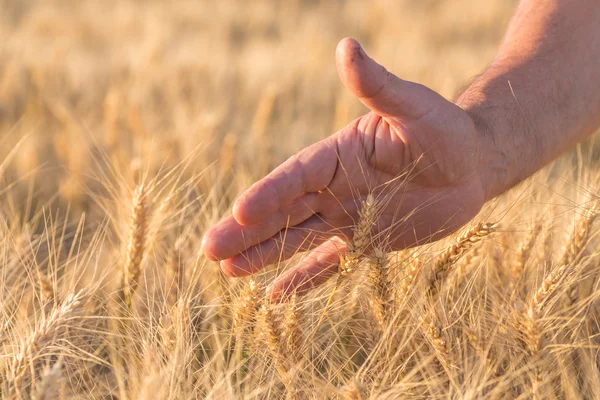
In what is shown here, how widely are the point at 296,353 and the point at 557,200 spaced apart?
1040mm

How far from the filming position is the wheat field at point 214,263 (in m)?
1.28

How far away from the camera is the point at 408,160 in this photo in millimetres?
1552

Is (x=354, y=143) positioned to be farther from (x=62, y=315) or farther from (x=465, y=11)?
(x=465, y=11)

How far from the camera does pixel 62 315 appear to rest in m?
1.24

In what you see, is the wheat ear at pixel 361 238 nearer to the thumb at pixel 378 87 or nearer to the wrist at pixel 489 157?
the thumb at pixel 378 87

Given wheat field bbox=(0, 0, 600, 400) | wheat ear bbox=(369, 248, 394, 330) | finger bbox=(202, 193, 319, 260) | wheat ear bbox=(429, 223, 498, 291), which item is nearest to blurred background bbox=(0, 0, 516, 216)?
wheat field bbox=(0, 0, 600, 400)

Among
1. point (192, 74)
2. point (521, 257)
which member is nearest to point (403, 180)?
point (521, 257)

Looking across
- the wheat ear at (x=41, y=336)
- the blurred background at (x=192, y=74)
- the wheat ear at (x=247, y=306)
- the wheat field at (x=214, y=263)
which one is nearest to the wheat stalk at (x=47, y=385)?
the wheat field at (x=214, y=263)

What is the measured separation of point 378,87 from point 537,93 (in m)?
0.60

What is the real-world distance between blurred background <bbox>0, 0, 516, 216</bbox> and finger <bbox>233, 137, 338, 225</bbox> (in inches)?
8.9

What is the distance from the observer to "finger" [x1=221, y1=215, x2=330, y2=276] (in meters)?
1.49

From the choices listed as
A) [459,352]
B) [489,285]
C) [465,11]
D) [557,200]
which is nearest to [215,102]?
[557,200]

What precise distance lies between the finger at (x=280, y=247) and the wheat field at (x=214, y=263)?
0.05 metres

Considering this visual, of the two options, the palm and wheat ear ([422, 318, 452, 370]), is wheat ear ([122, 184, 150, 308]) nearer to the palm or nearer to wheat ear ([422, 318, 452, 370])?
the palm
